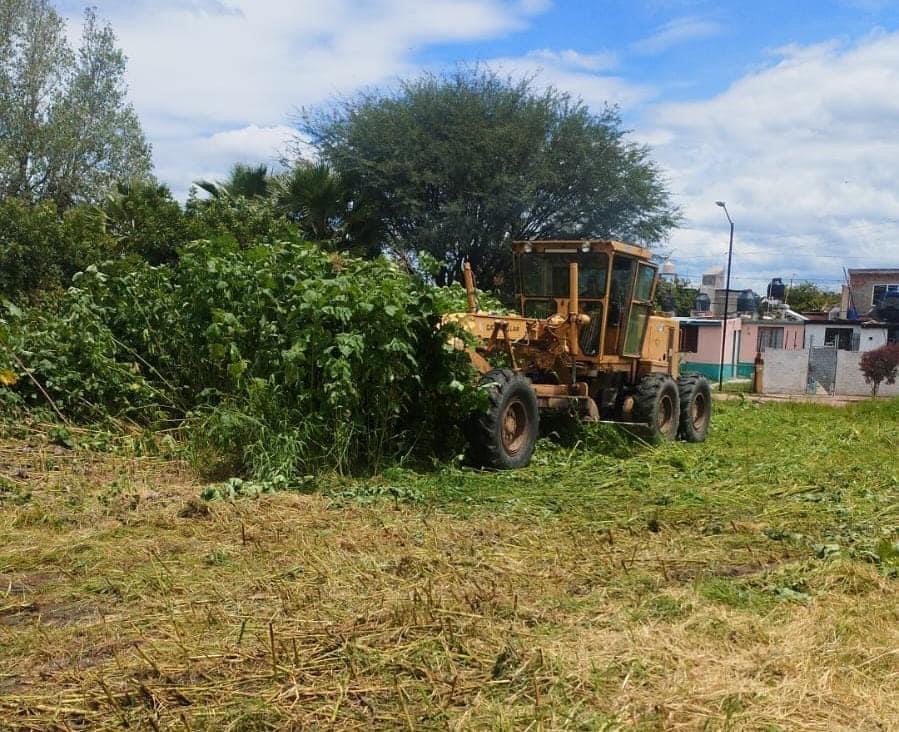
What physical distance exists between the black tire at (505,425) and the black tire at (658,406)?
2.32m

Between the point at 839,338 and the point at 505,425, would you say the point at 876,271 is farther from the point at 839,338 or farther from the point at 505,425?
the point at 505,425

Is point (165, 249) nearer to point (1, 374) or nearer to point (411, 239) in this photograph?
point (411, 239)

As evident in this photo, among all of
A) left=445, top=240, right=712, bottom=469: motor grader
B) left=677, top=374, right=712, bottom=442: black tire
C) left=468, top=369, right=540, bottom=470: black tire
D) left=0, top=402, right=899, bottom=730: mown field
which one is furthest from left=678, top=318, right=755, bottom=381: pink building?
left=0, top=402, right=899, bottom=730: mown field

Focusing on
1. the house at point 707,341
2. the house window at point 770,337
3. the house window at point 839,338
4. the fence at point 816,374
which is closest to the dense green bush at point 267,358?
the fence at point 816,374

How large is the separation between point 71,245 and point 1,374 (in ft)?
31.4

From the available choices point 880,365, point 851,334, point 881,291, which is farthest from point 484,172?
point 881,291

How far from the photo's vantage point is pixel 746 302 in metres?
46.6

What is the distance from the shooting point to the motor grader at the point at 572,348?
32.5ft

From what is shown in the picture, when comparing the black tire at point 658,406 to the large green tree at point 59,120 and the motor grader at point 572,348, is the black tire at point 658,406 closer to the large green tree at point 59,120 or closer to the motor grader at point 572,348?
the motor grader at point 572,348

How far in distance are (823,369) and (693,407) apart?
20.3 metres

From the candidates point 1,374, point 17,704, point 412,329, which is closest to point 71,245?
point 1,374

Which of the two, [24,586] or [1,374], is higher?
[1,374]

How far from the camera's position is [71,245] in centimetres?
1808

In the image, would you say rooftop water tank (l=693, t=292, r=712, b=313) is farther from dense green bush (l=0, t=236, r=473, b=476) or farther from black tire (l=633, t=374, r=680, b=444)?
dense green bush (l=0, t=236, r=473, b=476)
